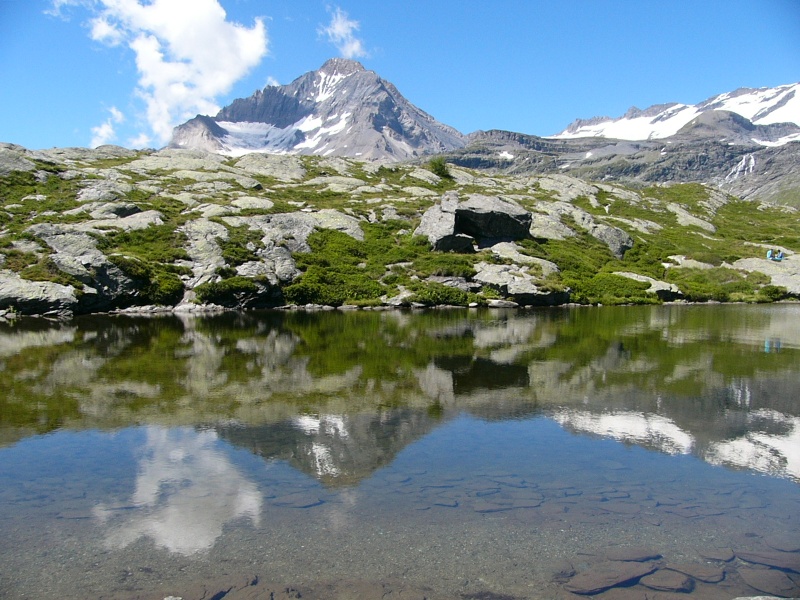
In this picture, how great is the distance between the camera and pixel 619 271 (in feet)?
238

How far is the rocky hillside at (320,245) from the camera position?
54.6 m

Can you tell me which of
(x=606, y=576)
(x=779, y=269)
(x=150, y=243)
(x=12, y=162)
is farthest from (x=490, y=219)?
(x=12, y=162)

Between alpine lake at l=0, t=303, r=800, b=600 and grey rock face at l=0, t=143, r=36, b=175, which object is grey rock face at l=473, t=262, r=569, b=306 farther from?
grey rock face at l=0, t=143, r=36, b=175

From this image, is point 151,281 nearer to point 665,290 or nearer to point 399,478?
point 399,478

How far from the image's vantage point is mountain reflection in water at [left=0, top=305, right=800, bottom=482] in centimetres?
1372

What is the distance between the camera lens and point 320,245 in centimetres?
6969

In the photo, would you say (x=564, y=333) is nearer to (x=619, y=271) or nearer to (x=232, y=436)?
(x=232, y=436)

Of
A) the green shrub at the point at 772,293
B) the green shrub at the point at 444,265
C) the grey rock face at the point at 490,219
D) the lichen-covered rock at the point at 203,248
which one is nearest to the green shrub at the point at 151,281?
the lichen-covered rock at the point at 203,248

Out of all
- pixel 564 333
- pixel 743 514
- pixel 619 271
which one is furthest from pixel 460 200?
pixel 743 514

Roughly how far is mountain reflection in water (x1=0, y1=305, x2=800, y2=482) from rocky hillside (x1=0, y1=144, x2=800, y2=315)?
697 inches

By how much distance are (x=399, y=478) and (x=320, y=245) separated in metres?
59.6

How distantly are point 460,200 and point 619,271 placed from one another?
2348cm

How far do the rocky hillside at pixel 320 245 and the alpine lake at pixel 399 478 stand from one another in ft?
98.5

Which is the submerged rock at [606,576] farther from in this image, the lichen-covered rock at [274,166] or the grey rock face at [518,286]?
the lichen-covered rock at [274,166]
